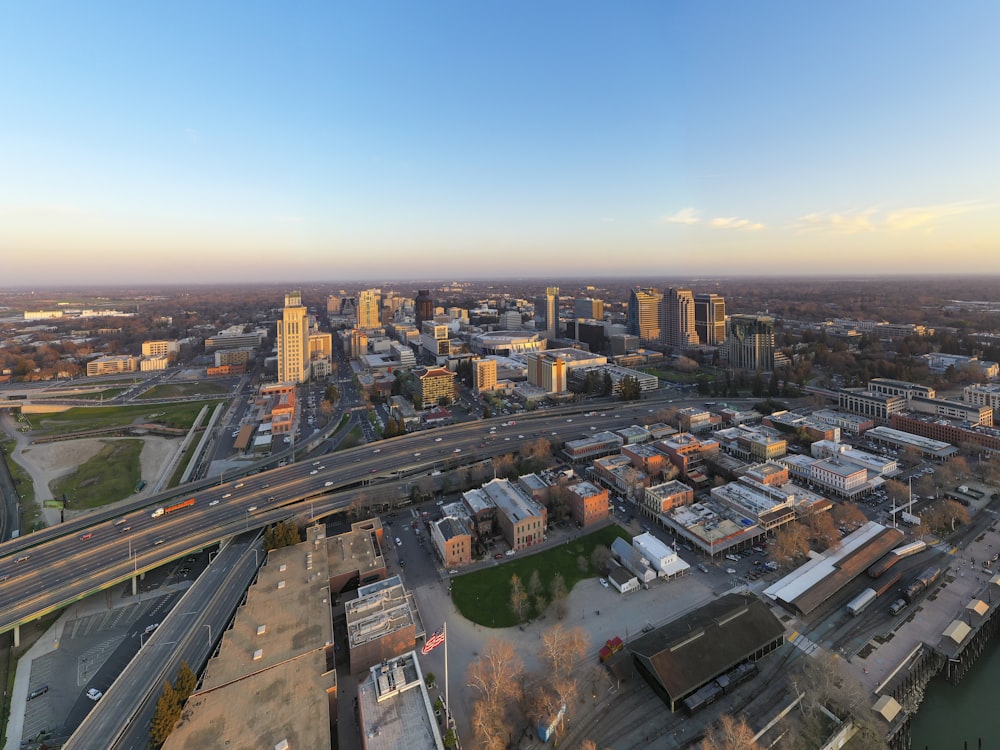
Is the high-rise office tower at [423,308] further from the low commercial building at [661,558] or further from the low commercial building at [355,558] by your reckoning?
the low commercial building at [661,558]

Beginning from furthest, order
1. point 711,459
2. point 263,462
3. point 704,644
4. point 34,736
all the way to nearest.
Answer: point 263,462 → point 711,459 → point 704,644 → point 34,736

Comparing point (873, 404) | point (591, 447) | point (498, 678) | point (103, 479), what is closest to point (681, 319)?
point (873, 404)

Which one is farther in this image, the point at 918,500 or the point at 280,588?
the point at 918,500

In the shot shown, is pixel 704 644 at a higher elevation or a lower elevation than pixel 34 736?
higher

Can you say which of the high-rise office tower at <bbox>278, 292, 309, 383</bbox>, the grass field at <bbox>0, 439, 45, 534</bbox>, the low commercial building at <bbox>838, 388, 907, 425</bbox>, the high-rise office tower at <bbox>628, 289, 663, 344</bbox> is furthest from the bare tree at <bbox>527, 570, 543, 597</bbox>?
the high-rise office tower at <bbox>628, 289, 663, 344</bbox>

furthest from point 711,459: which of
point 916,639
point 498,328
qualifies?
point 498,328

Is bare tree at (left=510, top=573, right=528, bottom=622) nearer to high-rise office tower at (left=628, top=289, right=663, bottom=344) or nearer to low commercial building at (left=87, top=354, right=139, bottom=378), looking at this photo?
high-rise office tower at (left=628, top=289, right=663, bottom=344)

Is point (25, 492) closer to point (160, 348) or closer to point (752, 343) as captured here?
point (160, 348)

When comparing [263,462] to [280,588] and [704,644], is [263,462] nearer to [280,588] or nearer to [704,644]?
[280,588]
